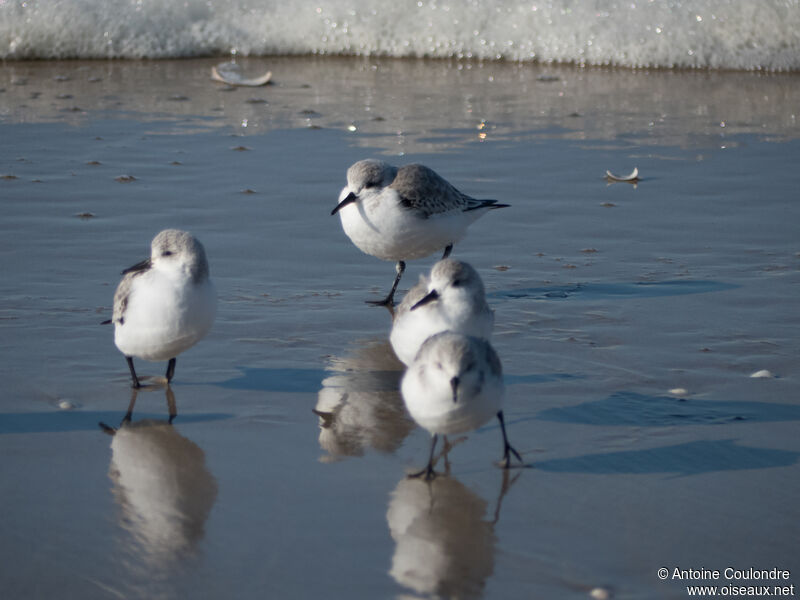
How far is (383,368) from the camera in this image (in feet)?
16.4

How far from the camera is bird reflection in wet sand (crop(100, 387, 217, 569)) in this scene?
335 cm

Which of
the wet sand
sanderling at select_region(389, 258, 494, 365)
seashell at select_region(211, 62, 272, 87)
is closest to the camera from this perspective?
the wet sand

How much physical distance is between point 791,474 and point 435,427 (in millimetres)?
1320

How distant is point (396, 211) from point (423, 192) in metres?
0.22

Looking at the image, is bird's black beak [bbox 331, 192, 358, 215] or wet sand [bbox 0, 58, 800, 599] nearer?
wet sand [bbox 0, 58, 800, 599]

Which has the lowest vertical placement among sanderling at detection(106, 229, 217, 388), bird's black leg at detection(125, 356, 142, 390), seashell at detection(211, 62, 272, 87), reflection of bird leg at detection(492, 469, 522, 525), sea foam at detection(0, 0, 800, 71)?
reflection of bird leg at detection(492, 469, 522, 525)

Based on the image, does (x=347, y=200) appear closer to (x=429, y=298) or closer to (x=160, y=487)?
(x=429, y=298)

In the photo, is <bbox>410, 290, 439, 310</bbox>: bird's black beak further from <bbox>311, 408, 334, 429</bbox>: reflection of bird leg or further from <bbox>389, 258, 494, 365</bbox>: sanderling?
<bbox>311, 408, 334, 429</bbox>: reflection of bird leg

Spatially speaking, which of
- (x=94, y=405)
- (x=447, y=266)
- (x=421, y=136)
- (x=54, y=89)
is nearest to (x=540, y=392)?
(x=447, y=266)

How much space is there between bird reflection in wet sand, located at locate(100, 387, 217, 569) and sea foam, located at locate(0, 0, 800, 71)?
1005 centimetres

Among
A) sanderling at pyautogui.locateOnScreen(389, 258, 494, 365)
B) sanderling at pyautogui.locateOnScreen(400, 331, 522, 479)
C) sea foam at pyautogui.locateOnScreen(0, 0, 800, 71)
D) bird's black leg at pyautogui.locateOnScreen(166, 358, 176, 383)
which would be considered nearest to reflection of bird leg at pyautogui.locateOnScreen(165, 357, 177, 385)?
bird's black leg at pyautogui.locateOnScreen(166, 358, 176, 383)

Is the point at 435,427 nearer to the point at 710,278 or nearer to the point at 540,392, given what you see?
the point at 540,392

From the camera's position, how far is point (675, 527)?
345cm

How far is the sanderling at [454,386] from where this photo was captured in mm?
3623
